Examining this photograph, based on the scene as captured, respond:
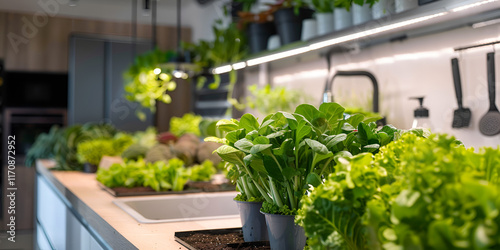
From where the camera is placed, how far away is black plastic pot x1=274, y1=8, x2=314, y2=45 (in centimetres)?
258

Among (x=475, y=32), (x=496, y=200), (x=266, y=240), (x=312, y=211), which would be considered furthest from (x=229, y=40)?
(x=496, y=200)

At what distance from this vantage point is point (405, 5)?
1.74 metres

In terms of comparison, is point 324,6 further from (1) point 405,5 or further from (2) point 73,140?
(2) point 73,140

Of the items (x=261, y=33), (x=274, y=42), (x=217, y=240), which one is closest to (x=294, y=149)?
(x=217, y=240)

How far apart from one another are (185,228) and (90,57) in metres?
4.30

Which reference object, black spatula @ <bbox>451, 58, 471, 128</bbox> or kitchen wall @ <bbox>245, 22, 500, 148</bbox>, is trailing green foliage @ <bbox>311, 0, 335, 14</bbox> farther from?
black spatula @ <bbox>451, 58, 471, 128</bbox>

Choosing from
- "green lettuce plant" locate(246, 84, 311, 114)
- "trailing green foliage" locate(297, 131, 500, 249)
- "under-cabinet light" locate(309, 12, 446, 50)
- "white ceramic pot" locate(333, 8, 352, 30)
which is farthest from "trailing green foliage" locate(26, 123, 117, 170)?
"trailing green foliage" locate(297, 131, 500, 249)

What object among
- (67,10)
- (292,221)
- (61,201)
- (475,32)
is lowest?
(61,201)

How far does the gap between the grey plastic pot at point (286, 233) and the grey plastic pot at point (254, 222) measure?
0.13 meters

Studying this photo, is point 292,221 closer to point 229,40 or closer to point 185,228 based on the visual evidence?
point 185,228

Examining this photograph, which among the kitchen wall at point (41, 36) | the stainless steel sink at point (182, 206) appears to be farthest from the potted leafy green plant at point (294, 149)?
the kitchen wall at point (41, 36)

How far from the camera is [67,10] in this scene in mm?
5379

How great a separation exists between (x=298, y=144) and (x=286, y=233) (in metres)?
0.17

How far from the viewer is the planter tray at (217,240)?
1020mm
